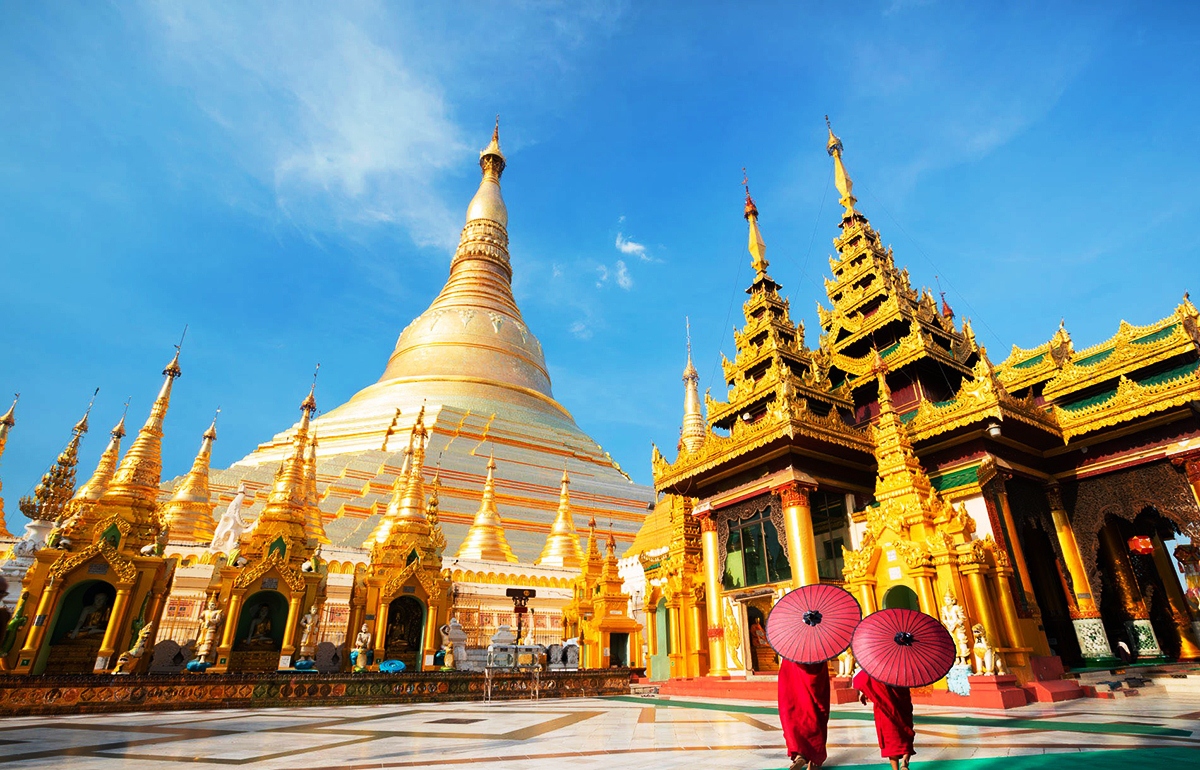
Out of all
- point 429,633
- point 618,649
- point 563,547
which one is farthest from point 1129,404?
point 563,547

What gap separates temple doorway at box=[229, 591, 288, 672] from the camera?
12594 millimetres

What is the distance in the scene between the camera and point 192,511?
21.4 m

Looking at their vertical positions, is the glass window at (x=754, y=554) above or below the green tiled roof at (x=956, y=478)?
below

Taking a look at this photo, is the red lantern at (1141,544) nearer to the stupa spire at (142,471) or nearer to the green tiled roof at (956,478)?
the green tiled roof at (956,478)

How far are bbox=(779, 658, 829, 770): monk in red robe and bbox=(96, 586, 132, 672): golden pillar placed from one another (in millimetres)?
12718

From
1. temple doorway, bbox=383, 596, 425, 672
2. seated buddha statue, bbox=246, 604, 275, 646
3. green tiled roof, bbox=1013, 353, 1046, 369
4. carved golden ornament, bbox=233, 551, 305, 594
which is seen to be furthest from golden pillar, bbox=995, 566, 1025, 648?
seated buddha statue, bbox=246, 604, 275, 646

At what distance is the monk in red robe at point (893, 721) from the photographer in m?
3.66

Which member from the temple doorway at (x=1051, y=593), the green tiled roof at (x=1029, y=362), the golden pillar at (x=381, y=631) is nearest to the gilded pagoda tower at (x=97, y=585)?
the golden pillar at (x=381, y=631)

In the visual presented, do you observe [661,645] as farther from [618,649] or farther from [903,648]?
[903,648]

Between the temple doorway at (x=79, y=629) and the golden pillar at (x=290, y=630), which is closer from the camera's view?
the temple doorway at (x=79, y=629)

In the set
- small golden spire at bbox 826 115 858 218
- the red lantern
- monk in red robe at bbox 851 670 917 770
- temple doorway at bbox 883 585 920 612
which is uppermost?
small golden spire at bbox 826 115 858 218

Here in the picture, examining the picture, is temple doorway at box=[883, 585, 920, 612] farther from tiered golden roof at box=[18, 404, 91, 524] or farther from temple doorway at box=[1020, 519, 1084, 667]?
tiered golden roof at box=[18, 404, 91, 524]

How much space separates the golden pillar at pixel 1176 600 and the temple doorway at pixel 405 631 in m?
16.1

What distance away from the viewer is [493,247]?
47.9 meters
